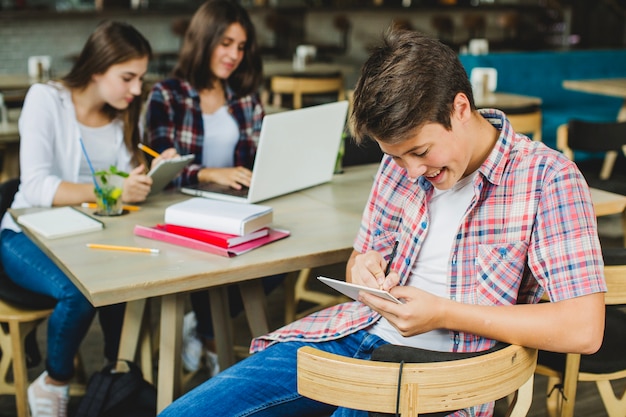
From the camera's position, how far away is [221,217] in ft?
6.07

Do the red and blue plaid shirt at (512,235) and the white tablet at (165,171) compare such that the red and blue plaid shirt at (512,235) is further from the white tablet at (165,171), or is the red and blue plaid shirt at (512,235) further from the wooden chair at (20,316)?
the wooden chair at (20,316)

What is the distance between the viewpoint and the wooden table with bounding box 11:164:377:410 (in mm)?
1657

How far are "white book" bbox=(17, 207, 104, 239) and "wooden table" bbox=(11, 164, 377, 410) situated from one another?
0.08ft

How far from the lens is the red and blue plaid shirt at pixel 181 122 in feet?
8.74

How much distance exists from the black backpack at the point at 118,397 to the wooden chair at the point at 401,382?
0.91 m

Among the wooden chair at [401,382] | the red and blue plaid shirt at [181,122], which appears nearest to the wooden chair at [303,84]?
the red and blue plaid shirt at [181,122]

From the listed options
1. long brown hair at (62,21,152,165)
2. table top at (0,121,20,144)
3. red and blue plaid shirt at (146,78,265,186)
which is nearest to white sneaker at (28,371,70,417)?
red and blue plaid shirt at (146,78,265,186)

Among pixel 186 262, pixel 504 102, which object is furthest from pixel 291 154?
pixel 504 102

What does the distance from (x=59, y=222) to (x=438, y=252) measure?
3.41 ft

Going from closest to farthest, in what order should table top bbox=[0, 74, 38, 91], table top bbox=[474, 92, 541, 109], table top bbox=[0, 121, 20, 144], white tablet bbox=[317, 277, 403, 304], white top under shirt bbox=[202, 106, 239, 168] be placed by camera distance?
white tablet bbox=[317, 277, 403, 304] < white top under shirt bbox=[202, 106, 239, 168] < table top bbox=[0, 121, 20, 144] < table top bbox=[474, 92, 541, 109] < table top bbox=[0, 74, 38, 91]

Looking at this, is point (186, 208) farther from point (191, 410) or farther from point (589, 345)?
point (589, 345)

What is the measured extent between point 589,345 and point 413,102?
52 cm

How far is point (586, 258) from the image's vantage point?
4.33 ft

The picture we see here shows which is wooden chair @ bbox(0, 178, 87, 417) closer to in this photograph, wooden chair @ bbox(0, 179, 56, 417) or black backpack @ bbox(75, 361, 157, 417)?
wooden chair @ bbox(0, 179, 56, 417)
